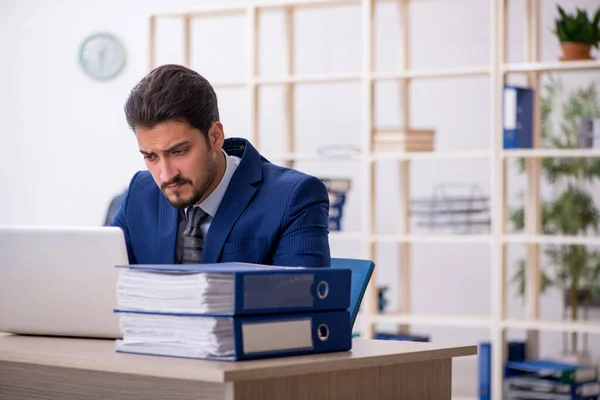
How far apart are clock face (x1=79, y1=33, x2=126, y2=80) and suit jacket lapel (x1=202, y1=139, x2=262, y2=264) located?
17.6ft

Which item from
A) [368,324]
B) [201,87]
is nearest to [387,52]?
[368,324]

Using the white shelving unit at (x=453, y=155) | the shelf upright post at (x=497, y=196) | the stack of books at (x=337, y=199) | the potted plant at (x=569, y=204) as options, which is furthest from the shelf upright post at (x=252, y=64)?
the potted plant at (x=569, y=204)

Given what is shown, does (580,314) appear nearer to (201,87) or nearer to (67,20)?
(67,20)

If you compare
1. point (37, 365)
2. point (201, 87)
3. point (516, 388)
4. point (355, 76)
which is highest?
point (355, 76)

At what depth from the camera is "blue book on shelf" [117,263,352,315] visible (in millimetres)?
1487

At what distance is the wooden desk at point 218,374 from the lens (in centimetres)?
145

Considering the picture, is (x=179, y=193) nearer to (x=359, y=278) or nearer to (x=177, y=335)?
(x=359, y=278)

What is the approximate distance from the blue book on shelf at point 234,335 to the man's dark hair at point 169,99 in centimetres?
69

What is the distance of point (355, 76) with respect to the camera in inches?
207

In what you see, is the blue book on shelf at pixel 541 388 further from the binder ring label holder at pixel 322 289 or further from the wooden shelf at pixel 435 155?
the binder ring label holder at pixel 322 289

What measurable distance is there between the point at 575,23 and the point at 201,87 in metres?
3.28

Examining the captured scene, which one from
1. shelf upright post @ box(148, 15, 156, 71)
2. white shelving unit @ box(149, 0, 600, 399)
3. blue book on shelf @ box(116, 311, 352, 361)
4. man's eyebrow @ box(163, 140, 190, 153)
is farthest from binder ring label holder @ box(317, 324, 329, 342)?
shelf upright post @ box(148, 15, 156, 71)

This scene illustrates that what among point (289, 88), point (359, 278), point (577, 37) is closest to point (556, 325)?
point (577, 37)

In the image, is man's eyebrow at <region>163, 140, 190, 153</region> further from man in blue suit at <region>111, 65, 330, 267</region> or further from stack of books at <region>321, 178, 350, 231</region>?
stack of books at <region>321, 178, 350, 231</region>
